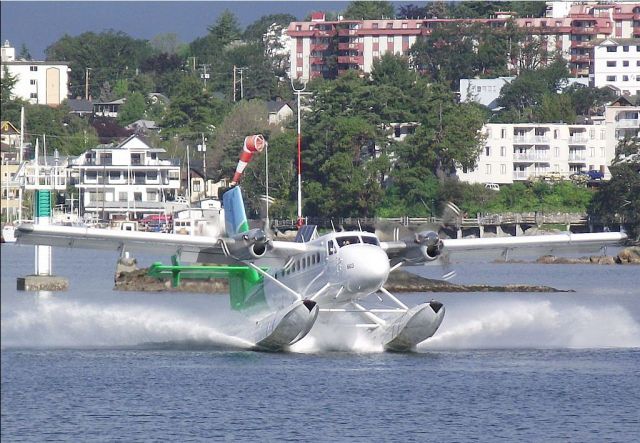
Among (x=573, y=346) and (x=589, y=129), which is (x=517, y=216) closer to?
(x=589, y=129)

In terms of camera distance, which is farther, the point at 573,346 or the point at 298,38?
the point at 298,38

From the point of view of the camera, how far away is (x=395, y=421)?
24.8m

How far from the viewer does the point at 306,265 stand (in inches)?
1230

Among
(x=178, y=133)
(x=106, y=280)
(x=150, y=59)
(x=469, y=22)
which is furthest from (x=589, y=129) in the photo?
(x=150, y=59)

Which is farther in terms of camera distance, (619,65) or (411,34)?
(411,34)

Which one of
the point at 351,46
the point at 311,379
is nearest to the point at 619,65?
the point at 351,46

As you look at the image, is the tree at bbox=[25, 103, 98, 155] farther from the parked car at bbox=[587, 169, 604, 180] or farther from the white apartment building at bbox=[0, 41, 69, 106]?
the parked car at bbox=[587, 169, 604, 180]

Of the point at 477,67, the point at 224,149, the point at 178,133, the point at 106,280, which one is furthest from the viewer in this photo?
the point at 477,67

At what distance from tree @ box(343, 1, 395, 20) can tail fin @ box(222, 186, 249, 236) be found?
15127cm

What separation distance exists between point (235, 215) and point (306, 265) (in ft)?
15.2

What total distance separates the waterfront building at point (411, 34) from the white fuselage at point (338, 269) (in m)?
133

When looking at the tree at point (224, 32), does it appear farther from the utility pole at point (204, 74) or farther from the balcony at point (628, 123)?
the balcony at point (628, 123)

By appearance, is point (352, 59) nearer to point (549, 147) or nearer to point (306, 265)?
point (549, 147)

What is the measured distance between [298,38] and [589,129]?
66.3 m
